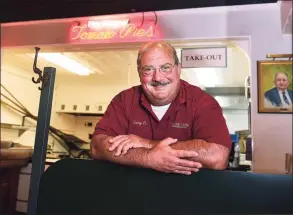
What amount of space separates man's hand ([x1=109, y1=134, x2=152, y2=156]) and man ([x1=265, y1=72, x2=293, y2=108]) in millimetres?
1504

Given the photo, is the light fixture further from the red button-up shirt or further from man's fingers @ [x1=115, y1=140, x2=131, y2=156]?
man's fingers @ [x1=115, y1=140, x2=131, y2=156]

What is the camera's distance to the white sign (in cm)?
245

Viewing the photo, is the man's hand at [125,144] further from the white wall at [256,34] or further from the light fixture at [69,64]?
the light fixture at [69,64]

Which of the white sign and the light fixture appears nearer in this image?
the white sign

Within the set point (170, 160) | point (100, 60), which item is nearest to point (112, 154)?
point (170, 160)

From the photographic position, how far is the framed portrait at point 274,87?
2133 millimetres

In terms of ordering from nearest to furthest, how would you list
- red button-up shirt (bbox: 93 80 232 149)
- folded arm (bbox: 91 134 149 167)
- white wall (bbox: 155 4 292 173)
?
folded arm (bbox: 91 134 149 167) < red button-up shirt (bbox: 93 80 232 149) < white wall (bbox: 155 4 292 173)

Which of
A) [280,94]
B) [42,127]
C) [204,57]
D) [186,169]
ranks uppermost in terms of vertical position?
[204,57]

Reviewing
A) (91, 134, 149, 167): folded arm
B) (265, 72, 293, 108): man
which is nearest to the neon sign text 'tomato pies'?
(265, 72, 293, 108): man

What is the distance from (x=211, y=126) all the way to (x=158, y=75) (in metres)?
0.32

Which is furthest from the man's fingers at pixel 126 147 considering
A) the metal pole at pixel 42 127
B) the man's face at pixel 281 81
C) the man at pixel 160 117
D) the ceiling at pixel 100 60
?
the ceiling at pixel 100 60

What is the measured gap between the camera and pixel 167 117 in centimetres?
123

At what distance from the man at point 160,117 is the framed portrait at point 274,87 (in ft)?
3.67

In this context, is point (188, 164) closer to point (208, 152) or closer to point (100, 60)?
point (208, 152)
